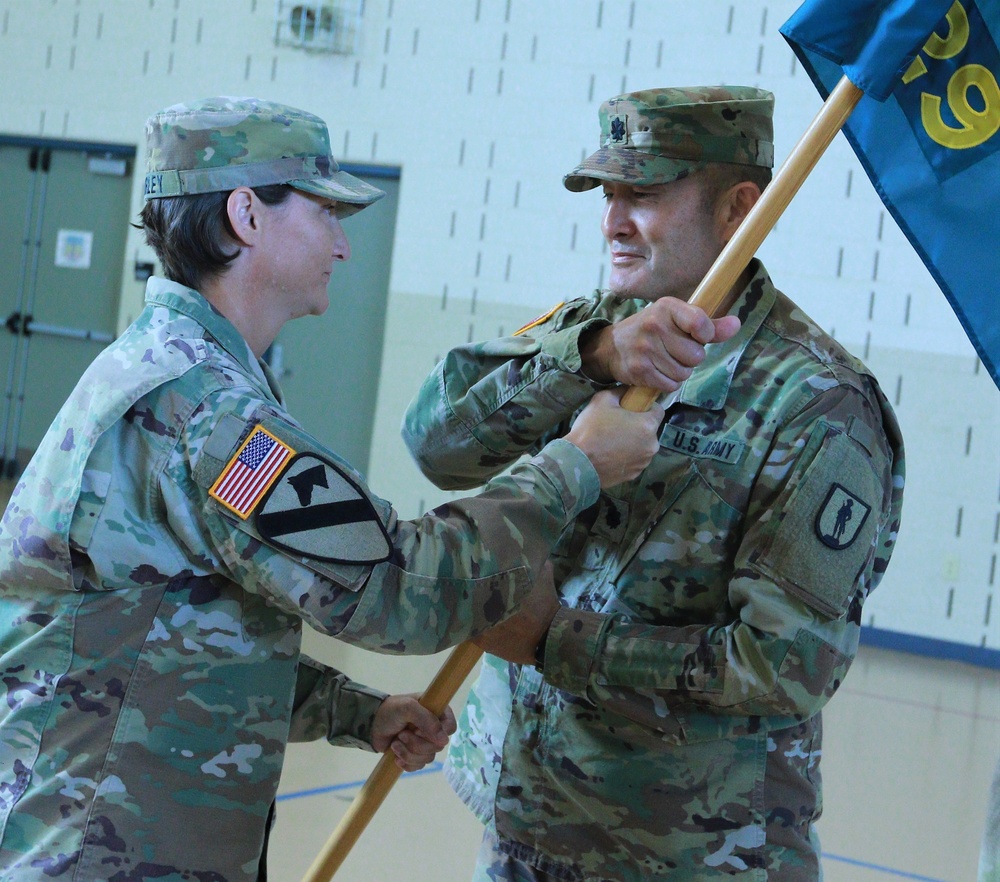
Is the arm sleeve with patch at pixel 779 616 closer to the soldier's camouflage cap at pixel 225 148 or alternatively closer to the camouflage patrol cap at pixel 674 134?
the camouflage patrol cap at pixel 674 134

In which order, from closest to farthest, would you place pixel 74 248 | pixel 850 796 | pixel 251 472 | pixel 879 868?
pixel 251 472 < pixel 879 868 < pixel 850 796 < pixel 74 248

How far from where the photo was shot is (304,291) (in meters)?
1.72

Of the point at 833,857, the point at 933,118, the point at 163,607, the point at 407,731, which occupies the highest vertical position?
the point at 933,118

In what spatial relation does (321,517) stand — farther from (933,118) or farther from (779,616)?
(933,118)

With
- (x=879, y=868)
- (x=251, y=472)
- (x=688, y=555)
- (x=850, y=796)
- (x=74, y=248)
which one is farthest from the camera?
(x=74, y=248)

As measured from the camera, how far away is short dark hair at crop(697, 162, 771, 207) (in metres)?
1.86

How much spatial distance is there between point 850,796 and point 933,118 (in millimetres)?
3335

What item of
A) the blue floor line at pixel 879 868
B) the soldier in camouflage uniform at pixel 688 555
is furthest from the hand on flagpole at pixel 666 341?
the blue floor line at pixel 879 868

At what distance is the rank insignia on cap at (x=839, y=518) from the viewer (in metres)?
1.61

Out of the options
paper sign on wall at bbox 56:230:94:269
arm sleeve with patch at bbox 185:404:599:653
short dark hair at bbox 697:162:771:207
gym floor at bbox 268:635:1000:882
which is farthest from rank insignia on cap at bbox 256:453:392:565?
paper sign on wall at bbox 56:230:94:269

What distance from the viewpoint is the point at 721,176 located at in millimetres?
1865

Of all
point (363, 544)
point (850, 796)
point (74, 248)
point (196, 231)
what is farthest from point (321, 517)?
point (74, 248)

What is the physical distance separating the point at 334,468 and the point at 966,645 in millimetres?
6225

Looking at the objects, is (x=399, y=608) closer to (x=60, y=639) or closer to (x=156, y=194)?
(x=60, y=639)
